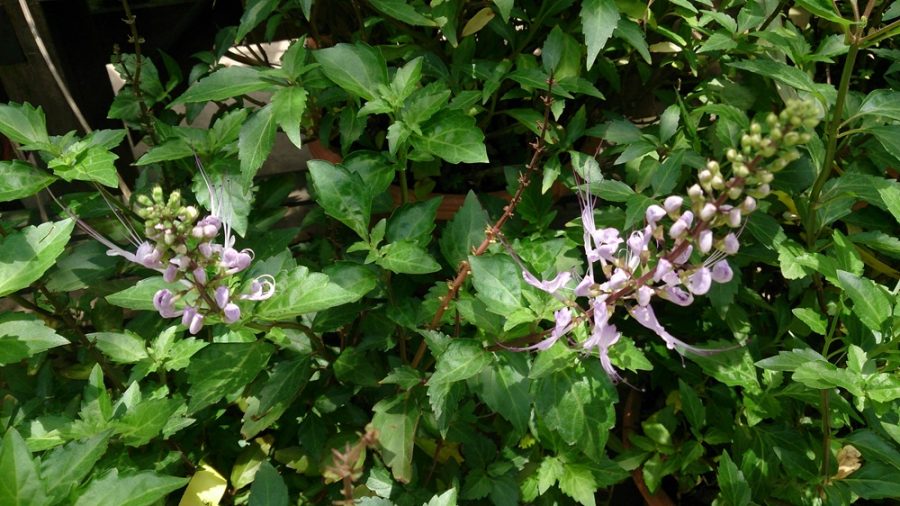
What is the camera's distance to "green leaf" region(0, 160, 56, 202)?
52.7 inches

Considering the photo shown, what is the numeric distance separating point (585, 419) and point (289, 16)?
1.15 m

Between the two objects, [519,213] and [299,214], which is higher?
[519,213]

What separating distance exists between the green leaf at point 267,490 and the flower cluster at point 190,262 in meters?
0.25

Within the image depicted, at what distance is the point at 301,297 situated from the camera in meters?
1.15

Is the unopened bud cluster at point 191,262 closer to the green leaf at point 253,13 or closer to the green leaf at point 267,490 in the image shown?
the green leaf at point 267,490

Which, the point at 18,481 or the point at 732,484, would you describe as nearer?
the point at 18,481

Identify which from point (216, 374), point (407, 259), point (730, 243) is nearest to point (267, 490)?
point (216, 374)

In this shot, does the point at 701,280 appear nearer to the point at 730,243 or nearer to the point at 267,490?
the point at 730,243

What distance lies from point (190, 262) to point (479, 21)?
0.83m

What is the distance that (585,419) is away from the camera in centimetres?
115

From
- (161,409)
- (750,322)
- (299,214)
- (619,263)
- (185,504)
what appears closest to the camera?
(619,263)

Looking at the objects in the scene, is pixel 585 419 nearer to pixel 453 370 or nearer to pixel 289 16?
pixel 453 370

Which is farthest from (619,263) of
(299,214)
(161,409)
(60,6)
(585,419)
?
(60,6)

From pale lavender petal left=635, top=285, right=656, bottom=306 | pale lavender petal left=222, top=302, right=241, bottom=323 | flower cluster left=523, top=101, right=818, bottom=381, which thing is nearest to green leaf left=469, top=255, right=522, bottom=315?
flower cluster left=523, top=101, right=818, bottom=381
